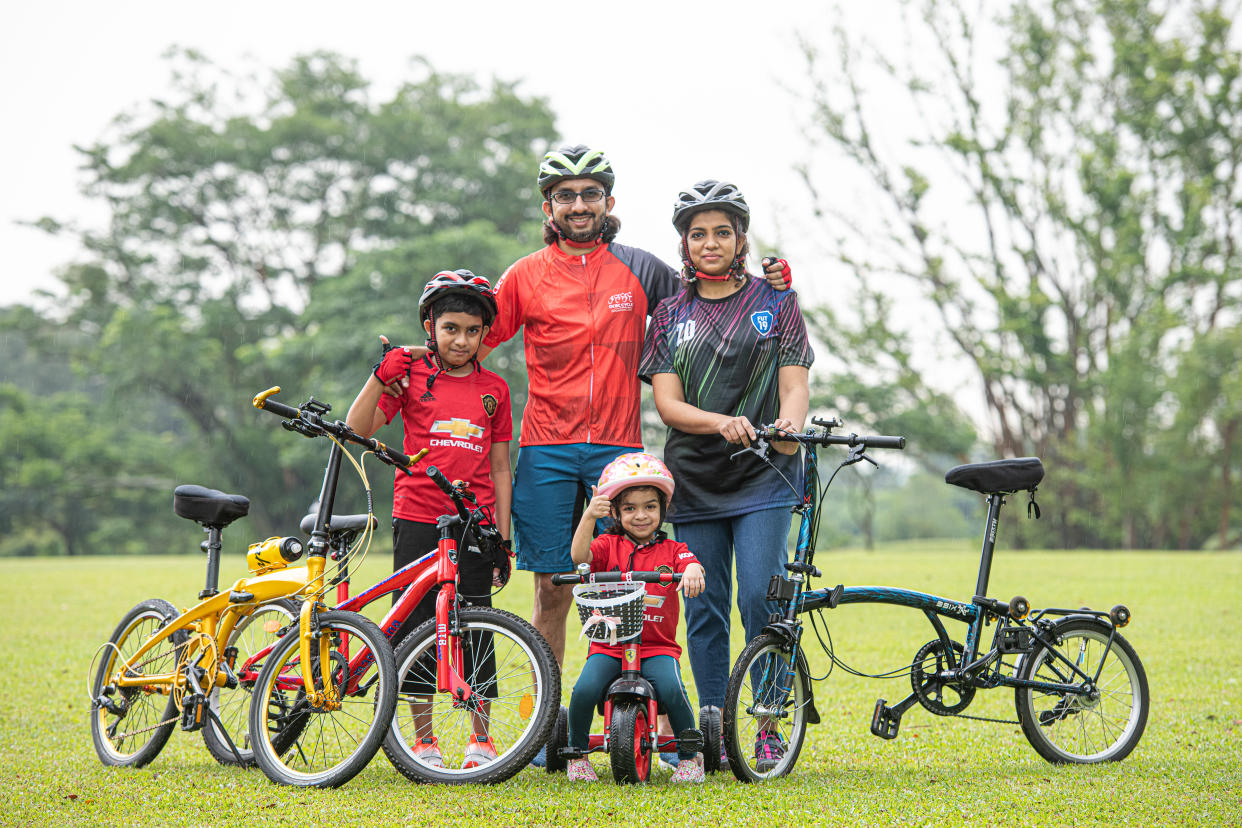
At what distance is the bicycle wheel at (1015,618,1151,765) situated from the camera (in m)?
5.04

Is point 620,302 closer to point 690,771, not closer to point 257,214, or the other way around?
point 690,771

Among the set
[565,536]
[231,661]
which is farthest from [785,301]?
[231,661]

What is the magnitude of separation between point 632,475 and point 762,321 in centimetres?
91

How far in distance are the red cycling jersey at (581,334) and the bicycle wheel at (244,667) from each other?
139 cm

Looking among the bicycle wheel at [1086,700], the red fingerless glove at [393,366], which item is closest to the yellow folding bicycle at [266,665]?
the red fingerless glove at [393,366]

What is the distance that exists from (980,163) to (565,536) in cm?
3555

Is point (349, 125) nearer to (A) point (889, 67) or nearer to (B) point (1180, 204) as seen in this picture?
(A) point (889, 67)

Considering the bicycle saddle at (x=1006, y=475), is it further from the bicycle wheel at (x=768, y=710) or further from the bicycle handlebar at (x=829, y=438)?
the bicycle wheel at (x=768, y=710)

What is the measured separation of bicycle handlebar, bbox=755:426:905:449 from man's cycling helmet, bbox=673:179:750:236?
1014 millimetres

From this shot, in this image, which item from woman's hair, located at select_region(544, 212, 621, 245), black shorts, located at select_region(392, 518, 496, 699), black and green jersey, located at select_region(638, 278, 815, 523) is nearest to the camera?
black shorts, located at select_region(392, 518, 496, 699)

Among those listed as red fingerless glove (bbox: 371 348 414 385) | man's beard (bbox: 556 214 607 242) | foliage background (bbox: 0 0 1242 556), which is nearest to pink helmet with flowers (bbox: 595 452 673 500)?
red fingerless glove (bbox: 371 348 414 385)

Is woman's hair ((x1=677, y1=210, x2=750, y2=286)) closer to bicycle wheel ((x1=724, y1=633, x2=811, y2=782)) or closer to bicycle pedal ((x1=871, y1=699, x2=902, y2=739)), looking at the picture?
bicycle wheel ((x1=724, y1=633, x2=811, y2=782))

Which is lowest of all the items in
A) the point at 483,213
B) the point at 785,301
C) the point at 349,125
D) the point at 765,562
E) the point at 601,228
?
the point at 765,562

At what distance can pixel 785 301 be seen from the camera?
498 cm
